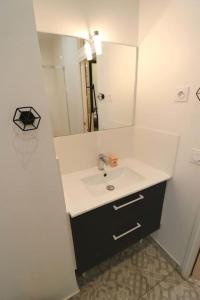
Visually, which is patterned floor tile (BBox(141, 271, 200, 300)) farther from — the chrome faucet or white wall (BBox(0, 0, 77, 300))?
the chrome faucet

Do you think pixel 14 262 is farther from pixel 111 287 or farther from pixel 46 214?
pixel 111 287

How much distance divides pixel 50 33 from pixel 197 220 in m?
1.70

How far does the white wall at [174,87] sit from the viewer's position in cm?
99

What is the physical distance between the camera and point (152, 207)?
132cm

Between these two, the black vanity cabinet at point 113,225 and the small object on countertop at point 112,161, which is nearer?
the black vanity cabinet at point 113,225

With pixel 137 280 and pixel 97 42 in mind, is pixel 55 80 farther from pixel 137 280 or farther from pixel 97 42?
pixel 137 280

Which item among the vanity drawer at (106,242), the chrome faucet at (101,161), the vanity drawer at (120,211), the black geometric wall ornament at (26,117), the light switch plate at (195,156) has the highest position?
the black geometric wall ornament at (26,117)

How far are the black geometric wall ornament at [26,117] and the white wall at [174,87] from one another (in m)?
1.00

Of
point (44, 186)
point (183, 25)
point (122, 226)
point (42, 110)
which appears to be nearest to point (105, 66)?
point (183, 25)

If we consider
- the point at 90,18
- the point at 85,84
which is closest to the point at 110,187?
the point at 85,84

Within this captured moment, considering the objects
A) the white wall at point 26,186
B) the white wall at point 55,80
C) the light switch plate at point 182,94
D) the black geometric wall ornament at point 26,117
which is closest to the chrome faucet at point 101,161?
the white wall at point 55,80

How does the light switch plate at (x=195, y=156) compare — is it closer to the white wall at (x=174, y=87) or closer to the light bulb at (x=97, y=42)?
the white wall at (x=174, y=87)

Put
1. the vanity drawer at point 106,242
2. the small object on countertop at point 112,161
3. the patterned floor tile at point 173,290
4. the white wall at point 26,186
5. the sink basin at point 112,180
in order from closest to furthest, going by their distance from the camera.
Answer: the white wall at point 26,186 < the vanity drawer at point 106,242 < the patterned floor tile at point 173,290 < the sink basin at point 112,180 < the small object on countertop at point 112,161

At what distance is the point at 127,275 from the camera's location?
52.6 inches
